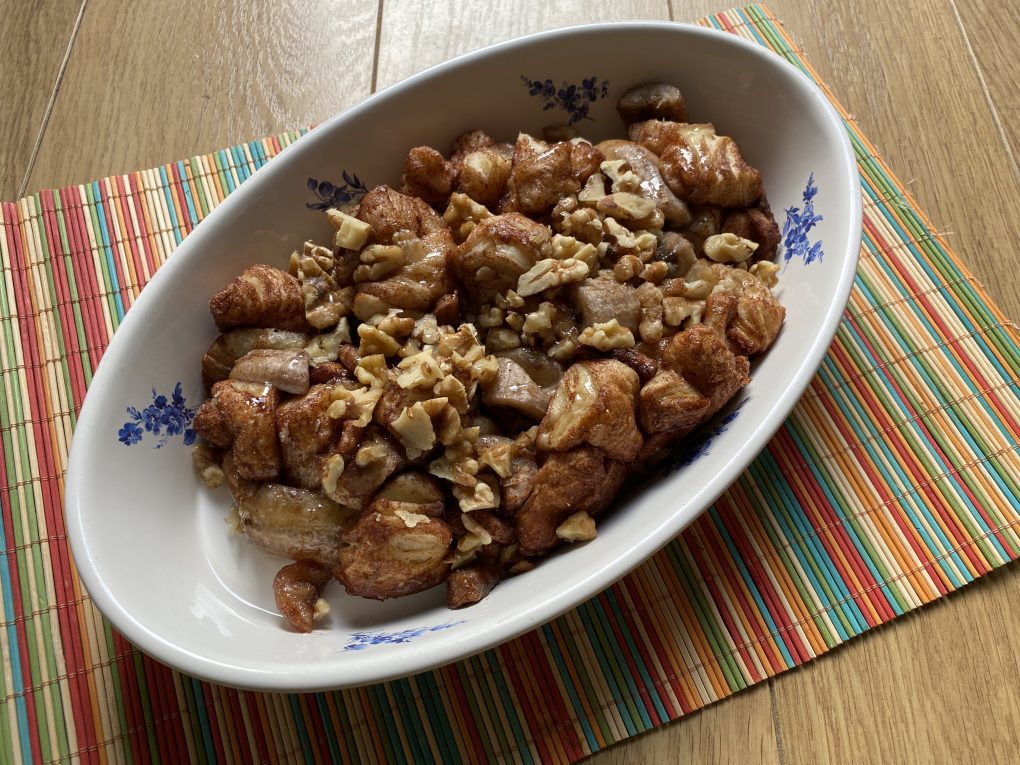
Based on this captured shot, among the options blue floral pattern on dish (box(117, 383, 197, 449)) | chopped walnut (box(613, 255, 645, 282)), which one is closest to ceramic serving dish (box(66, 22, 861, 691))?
blue floral pattern on dish (box(117, 383, 197, 449))

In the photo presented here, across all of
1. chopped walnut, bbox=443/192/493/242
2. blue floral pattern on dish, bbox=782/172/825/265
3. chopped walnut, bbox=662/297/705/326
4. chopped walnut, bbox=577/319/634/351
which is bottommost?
chopped walnut, bbox=577/319/634/351

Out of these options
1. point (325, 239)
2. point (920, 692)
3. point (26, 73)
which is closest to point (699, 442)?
point (920, 692)

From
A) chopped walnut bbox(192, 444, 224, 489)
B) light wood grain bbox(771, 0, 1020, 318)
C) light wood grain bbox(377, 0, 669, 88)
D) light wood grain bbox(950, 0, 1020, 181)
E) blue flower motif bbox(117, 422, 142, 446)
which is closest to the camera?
blue flower motif bbox(117, 422, 142, 446)

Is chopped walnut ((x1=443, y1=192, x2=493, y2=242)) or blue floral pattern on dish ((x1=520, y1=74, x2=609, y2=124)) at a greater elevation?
blue floral pattern on dish ((x1=520, y1=74, x2=609, y2=124))

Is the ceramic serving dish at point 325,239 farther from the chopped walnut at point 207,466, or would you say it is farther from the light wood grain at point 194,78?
the light wood grain at point 194,78

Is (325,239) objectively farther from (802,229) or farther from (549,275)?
(802,229)

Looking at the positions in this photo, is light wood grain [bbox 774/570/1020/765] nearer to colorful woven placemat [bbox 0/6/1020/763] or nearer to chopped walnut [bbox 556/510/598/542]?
colorful woven placemat [bbox 0/6/1020/763]

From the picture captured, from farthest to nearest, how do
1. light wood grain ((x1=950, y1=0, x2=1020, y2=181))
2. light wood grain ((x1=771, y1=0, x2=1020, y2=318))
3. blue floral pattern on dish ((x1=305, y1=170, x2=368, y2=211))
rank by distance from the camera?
light wood grain ((x1=950, y1=0, x2=1020, y2=181)), light wood grain ((x1=771, y1=0, x2=1020, y2=318)), blue floral pattern on dish ((x1=305, y1=170, x2=368, y2=211))
